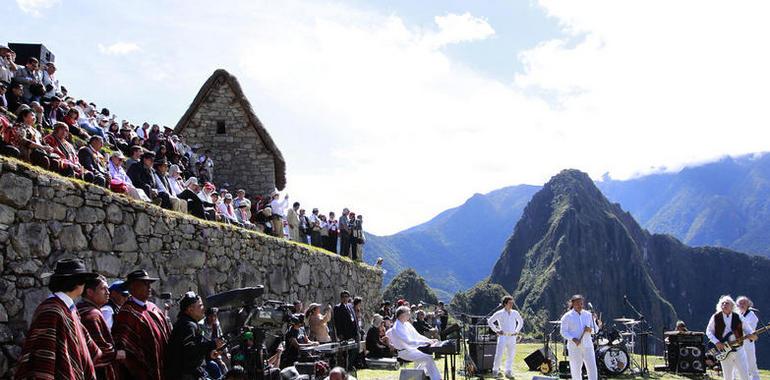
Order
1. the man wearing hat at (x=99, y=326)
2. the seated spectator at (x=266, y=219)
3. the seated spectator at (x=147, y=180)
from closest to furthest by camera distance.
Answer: the man wearing hat at (x=99, y=326) → the seated spectator at (x=147, y=180) → the seated spectator at (x=266, y=219)

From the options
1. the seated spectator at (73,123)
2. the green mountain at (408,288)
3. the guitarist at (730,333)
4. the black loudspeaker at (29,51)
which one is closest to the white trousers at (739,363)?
the guitarist at (730,333)

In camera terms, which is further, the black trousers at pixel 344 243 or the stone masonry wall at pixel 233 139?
the stone masonry wall at pixel 233 139

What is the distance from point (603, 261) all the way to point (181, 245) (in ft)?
375

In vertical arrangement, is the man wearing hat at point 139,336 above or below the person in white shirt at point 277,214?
below

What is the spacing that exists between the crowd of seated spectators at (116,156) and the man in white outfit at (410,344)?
428 centimetres

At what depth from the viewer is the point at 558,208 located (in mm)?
122688

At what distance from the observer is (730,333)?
12227 mm

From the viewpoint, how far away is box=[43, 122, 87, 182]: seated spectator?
8.71 m

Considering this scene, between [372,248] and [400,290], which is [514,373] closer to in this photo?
[400,290]

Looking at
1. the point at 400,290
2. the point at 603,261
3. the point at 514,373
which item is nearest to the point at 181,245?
the point at 514,373

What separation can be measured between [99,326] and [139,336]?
0.39 metres

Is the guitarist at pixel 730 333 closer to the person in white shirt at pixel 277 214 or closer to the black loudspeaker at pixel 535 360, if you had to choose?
the black loudspeaker at pixel 535 360

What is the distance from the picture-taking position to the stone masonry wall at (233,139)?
896 inches

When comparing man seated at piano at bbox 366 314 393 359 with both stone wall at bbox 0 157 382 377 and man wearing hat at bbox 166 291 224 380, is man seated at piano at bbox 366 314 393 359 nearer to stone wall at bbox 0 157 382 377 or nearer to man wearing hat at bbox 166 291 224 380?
stone wall at bbox 0 157 382 377
